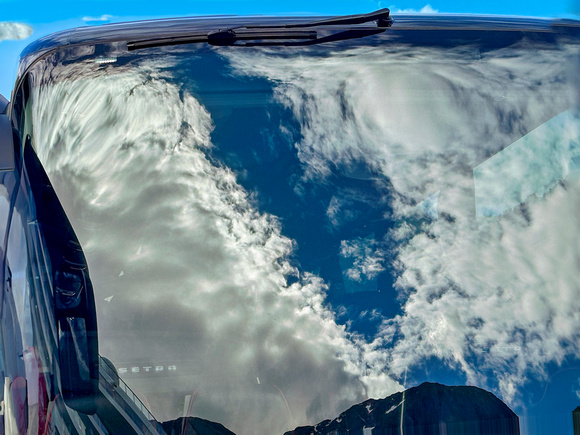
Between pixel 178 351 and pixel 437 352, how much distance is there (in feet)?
2.56

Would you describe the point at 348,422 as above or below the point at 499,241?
below

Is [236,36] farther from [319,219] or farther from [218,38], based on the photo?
[319,219]

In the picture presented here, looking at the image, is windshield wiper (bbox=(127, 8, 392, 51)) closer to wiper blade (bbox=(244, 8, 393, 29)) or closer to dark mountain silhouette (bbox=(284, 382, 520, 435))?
wiper blade (bbox=(244, 8, 393, 29))

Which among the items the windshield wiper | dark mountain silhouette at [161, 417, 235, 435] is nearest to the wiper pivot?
the windshield wiper

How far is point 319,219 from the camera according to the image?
6.20 ft

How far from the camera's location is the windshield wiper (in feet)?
6.63

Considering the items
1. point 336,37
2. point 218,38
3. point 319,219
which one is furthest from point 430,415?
point 218,38

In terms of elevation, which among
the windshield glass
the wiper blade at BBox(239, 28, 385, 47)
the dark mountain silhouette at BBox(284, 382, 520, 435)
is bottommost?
the dark mountain silhouette at BBox(284, 382, 520, 435)

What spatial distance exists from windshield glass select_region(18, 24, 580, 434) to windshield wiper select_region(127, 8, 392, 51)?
0.03 metres

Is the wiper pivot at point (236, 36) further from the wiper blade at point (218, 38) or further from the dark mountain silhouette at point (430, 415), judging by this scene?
the dark mountain silhouette at point (430, 415)

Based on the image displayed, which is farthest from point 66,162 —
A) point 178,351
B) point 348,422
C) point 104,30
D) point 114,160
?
point 348,422

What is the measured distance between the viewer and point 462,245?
1.90 metres

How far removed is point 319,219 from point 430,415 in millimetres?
674

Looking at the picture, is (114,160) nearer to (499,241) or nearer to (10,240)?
(10,240)
